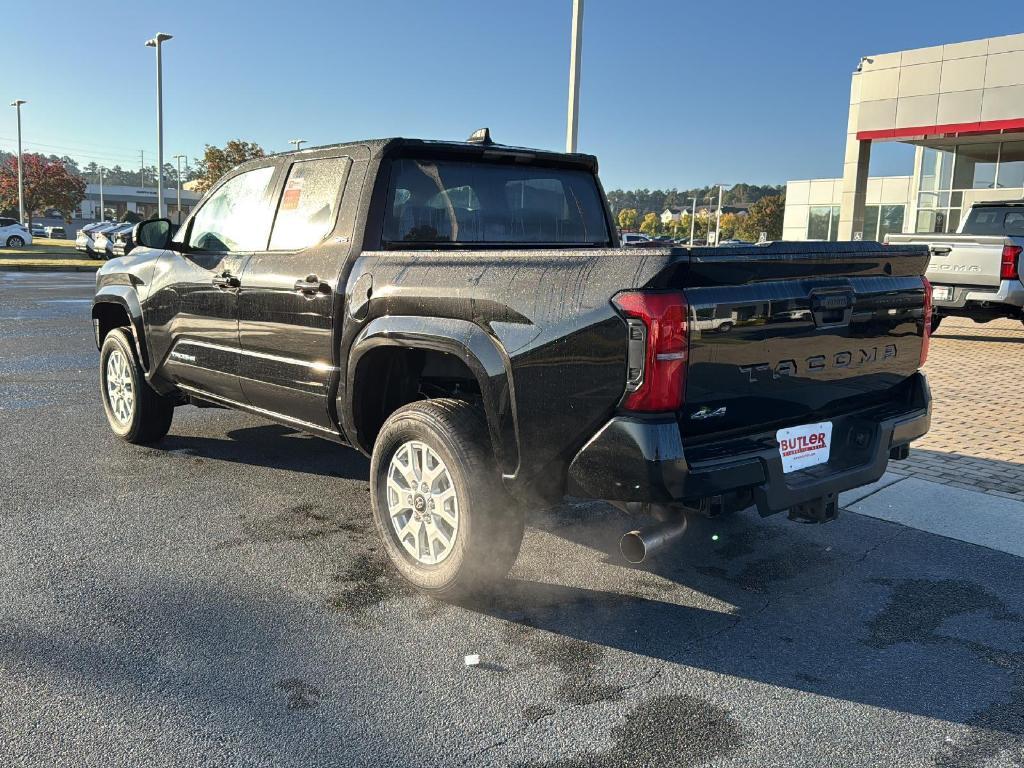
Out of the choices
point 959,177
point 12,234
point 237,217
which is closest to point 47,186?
point 12,234

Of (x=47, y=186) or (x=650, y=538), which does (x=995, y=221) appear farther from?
(x=47, y=186)

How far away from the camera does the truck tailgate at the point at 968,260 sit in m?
11.4

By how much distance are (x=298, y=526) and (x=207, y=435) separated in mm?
2310

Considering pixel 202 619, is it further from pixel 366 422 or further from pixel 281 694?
pixel 366 422

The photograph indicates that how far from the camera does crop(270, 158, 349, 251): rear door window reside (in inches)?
177

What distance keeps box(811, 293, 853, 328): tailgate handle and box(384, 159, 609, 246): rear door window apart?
1.86 m

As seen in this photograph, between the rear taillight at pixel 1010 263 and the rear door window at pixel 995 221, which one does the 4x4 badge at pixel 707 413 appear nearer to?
the rear taillight at pixel 1010 263

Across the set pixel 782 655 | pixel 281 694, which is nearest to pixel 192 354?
pixel 281 694

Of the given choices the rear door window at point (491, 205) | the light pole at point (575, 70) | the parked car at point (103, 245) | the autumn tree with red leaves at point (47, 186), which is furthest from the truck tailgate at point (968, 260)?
the autumn tree with red leaves at point (47, 186)

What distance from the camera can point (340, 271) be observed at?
4242mm

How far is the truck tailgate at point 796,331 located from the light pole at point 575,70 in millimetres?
10450

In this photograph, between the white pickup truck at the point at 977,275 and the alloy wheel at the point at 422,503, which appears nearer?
the alloy wheel at the point at 422,503

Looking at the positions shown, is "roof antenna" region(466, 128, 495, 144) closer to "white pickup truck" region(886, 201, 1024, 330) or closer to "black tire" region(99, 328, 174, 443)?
"black tire" region(99, 328, 174, 443)

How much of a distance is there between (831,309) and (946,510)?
227cm
